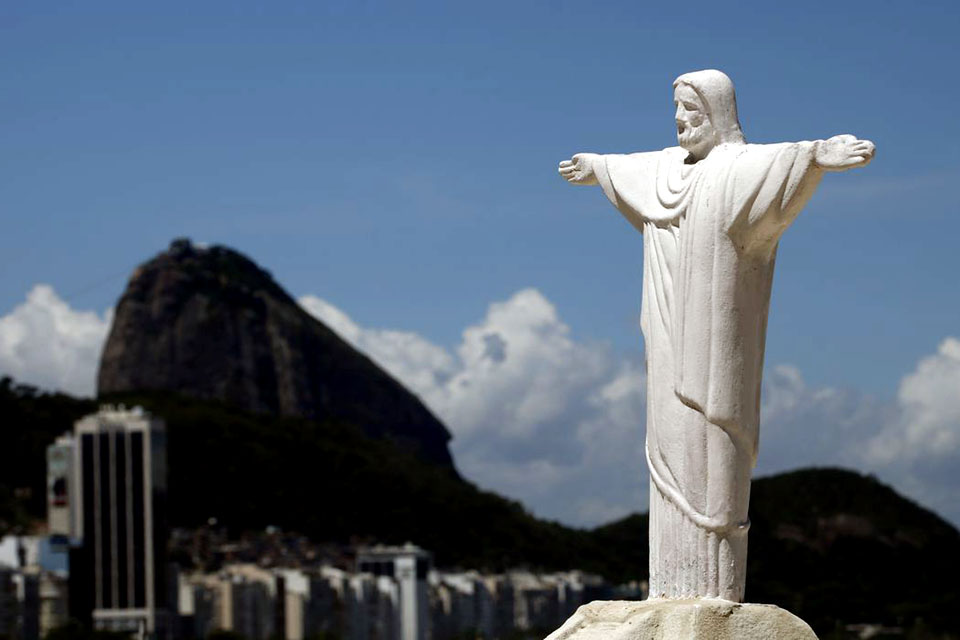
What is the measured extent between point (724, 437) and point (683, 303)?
654 millimetres

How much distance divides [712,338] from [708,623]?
131 centimetres

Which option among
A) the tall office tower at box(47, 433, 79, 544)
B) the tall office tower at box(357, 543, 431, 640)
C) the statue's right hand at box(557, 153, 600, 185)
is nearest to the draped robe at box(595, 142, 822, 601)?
the statue's right hand at box(557, 153, 600, 185)

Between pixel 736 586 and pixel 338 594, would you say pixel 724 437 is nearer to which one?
pixel 736 586

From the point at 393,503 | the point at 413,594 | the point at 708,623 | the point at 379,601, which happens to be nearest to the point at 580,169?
the point at 708,623

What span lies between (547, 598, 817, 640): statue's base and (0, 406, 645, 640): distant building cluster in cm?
10096

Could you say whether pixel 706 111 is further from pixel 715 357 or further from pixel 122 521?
pixel 122 521

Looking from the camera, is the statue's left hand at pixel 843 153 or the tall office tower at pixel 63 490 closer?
the statue's left hand at pixel 843 153

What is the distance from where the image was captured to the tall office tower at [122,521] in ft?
383

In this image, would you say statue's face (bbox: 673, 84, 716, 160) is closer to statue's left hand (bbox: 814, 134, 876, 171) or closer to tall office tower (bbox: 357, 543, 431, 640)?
statue's left hand (bbox: 814, 134, 876, 171)

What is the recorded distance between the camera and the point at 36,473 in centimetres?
14800

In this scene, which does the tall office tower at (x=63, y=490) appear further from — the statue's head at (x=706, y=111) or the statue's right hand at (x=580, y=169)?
the statue's head at (x=706, y=111)

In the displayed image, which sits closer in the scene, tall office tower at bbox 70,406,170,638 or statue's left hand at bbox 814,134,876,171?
statue's left hand at bbox 814,134,876,171

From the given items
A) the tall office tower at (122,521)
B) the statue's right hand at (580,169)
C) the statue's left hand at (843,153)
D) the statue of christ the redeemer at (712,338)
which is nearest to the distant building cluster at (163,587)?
the tall office tower at (122,521)

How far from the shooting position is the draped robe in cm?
966
